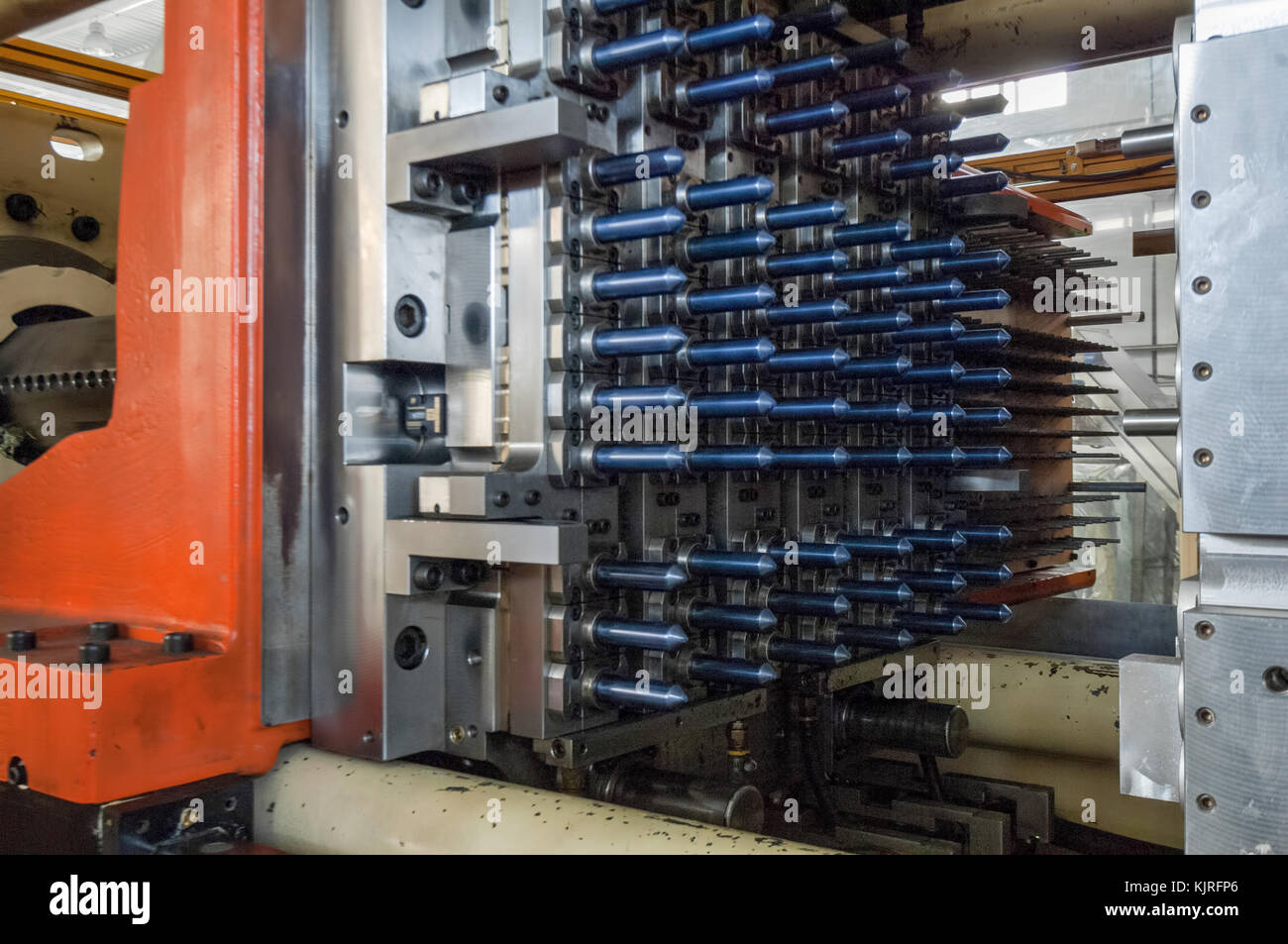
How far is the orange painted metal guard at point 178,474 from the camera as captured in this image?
139 centimetres

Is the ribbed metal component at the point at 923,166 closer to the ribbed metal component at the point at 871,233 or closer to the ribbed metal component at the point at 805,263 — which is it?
the ribbed metal component at the point at 871,233

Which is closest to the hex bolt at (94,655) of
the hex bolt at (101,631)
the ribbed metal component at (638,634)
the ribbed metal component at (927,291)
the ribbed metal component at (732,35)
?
the hex bolt at (101,631)

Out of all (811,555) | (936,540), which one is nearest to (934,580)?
(936,540)

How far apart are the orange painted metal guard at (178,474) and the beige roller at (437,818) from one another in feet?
0.25

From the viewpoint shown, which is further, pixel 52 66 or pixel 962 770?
pixel 962 770

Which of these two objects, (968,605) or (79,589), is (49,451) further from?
(968,605)

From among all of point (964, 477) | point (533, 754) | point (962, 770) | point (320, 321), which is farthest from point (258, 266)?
point (962, 770)

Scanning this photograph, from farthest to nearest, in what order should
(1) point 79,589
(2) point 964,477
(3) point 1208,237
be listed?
(2) point 964,477, (1) point 79,589, (3) point 1208,237

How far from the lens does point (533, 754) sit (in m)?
1.64

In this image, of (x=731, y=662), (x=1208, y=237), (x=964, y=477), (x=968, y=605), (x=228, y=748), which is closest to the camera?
(x=1208, y=237)

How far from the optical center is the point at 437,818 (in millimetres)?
1420

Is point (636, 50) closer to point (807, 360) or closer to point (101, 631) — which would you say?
point (807, 360)

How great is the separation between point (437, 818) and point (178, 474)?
59cm

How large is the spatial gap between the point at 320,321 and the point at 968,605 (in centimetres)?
135
